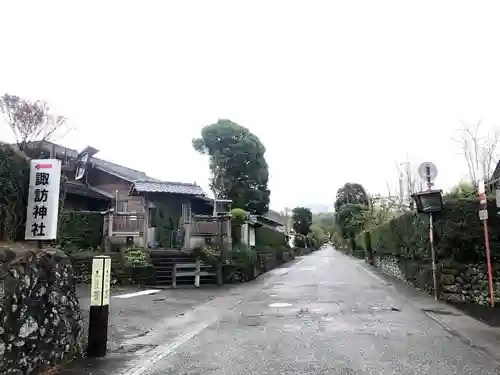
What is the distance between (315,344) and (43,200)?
4602 mm

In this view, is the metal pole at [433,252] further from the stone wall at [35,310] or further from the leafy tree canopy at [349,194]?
the leafy tree canopy at [349,194]

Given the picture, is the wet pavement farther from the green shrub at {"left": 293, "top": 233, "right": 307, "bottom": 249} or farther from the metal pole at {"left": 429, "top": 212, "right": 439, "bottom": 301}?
the green shrub at {"left": 293, "top": 233, "right": 307, "bottom": 249}

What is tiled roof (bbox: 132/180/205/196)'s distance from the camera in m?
21.2

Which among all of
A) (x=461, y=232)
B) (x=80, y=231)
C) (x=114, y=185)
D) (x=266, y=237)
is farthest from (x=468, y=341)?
(x=266, y=237)

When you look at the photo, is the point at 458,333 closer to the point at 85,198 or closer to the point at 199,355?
the point at 199,355

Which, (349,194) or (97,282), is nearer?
(97,282)

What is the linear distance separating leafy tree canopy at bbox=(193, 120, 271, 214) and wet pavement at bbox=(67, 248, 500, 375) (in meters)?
24.3

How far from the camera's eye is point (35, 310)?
16.5 feet

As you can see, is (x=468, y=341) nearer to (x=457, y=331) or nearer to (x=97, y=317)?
(x=457, y=331)

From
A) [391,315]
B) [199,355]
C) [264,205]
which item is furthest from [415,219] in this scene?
[264,205]

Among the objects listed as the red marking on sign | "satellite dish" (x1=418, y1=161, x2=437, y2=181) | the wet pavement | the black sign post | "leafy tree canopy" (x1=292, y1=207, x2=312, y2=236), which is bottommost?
the wet pavement

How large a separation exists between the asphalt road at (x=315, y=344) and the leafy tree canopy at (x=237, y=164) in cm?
2461

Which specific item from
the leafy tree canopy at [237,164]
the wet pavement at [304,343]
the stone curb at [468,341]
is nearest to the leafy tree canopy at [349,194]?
the leafy tree canopy at [237,164]

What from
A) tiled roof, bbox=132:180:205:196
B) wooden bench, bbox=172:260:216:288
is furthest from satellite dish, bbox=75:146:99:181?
tiled roof, bbox=132:180:205:196
